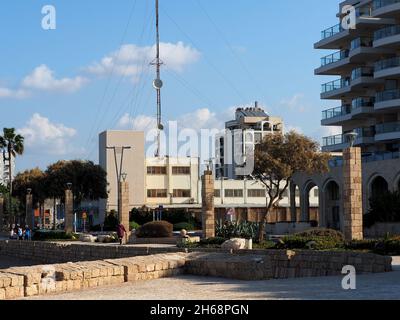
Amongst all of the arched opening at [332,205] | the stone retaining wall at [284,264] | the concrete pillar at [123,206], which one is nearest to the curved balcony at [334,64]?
the arched opening at [332,205]

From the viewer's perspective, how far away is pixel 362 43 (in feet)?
203

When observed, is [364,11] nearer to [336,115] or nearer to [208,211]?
[336,115]

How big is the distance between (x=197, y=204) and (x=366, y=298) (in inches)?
3403

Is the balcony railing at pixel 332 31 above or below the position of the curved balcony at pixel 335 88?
above

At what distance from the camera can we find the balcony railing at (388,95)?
56.7 m

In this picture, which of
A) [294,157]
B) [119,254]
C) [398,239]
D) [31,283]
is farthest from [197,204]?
[31,283]

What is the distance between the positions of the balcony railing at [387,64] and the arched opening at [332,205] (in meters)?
9.96

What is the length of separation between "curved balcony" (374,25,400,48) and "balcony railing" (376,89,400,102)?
12.6 ft

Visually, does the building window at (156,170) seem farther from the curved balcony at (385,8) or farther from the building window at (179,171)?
the curved balcony at (385,8)

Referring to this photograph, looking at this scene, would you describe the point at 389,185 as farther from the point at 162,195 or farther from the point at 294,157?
the point at 162,195

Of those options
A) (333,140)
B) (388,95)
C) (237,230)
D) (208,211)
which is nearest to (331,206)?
(333,140)

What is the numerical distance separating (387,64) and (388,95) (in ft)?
A: 8.41

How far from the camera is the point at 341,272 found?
65.4 feet

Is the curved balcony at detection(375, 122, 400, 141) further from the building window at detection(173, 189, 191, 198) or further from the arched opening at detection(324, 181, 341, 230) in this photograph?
the building window at detection(173, 189, 191, 198)
